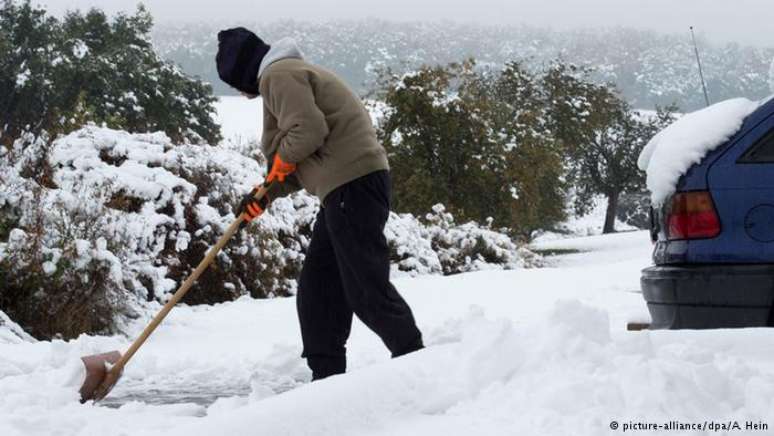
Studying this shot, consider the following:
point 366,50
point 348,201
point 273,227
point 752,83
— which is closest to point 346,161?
point 348,201

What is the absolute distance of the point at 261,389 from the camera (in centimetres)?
391

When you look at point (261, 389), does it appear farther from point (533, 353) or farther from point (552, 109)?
point (552, 109)

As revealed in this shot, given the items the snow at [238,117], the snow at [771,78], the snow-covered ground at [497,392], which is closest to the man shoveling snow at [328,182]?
the snow-covered ground at [497,392]

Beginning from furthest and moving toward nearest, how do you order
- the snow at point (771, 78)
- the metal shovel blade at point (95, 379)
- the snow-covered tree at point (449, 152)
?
the snow-covered tree at point (449, 152) → the metal shovel blade at point (95, 379) → the snow at point (771, 78)

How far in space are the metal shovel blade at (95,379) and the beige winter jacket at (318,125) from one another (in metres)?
1.34

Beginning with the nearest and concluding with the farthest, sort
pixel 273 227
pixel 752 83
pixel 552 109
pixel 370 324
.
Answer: pixel 370 324 < pixel 273 227 < pixel 552 109 < pixel 752 83

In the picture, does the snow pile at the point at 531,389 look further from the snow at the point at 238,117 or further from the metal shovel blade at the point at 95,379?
the snow at the point at 238,117

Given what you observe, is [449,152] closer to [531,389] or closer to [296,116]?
[296,116]

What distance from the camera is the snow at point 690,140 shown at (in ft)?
Answer: 12.2

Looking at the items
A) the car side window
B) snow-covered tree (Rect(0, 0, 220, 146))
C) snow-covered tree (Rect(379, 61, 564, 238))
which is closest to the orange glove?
the car side window

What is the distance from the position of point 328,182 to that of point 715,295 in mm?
1751

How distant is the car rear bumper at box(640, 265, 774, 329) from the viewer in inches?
139

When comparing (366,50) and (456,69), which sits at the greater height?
(366,50)

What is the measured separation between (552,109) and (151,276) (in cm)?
3225
